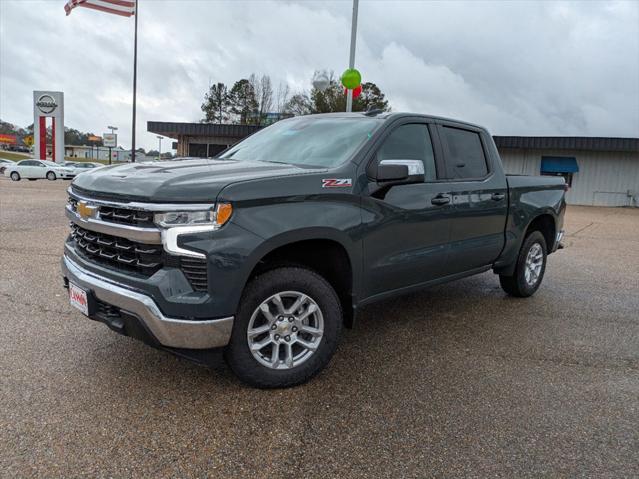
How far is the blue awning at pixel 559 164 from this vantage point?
96.4 ft

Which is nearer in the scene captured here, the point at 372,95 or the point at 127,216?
the point at 127,216

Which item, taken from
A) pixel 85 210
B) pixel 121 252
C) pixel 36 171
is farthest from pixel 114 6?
pixel 121 252

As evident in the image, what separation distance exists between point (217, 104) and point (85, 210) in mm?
63260

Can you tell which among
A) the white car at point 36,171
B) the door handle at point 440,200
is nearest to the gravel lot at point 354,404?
the door handle at point 440,200

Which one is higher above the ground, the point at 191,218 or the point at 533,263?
the point at 191,218

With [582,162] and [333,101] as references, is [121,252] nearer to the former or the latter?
[582,162]

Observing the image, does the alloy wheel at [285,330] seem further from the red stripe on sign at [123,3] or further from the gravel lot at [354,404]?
the red stripe on sign at [123,3]

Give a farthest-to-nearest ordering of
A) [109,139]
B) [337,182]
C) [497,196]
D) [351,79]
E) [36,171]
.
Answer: [109,139] < [36,171] < [351,79] < [497,196] < [337,182]

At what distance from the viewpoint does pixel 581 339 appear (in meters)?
4.56

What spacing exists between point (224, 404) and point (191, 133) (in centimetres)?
3037

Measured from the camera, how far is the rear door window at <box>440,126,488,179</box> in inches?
178

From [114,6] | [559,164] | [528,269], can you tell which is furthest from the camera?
[559,164]

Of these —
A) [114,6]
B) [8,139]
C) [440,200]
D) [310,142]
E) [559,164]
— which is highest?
[114,6]

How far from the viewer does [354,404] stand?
10.4 feet
